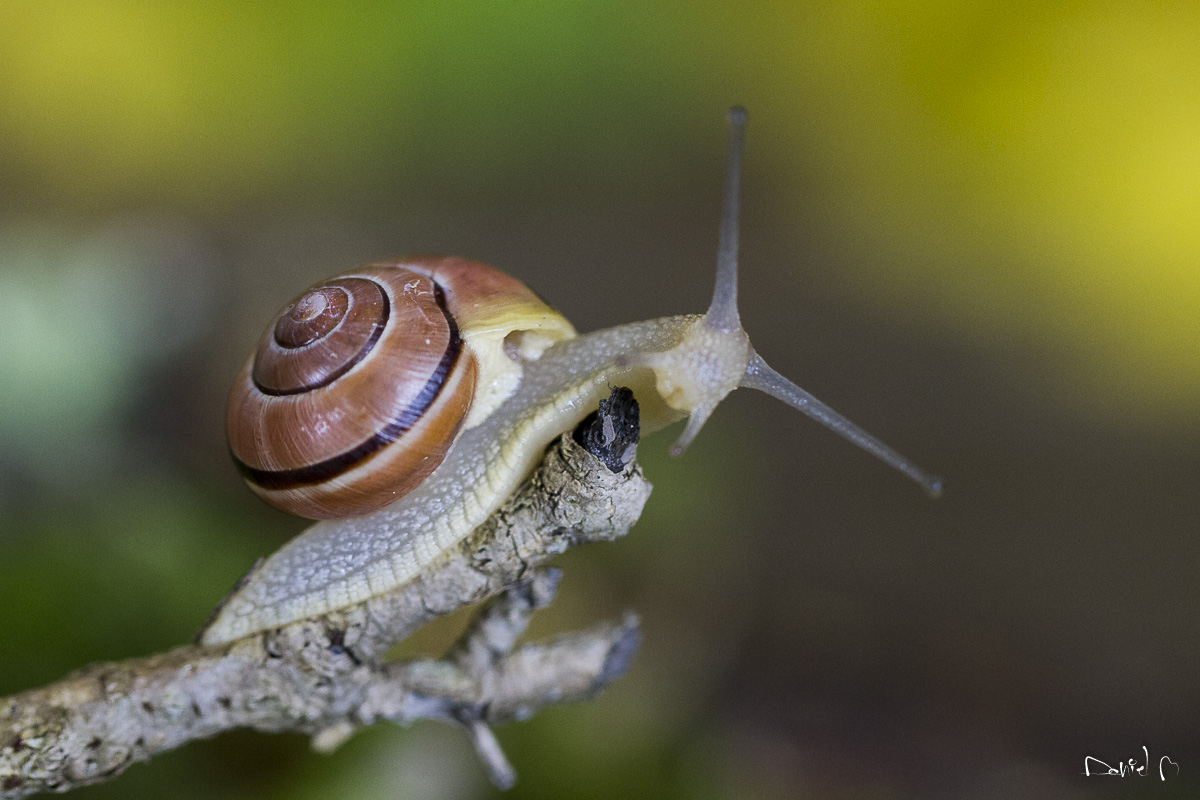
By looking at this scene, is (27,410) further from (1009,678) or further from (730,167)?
(1009,678)

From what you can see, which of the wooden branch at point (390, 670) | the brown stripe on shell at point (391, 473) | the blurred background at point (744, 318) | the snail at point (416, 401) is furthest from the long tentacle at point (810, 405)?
the blurred background at point (744, 318)

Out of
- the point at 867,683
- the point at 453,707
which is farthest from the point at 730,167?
the point at 867,683

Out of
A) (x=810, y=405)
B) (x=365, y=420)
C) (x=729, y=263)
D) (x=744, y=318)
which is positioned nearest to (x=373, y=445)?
(x=365, y=420)

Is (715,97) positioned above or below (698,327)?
above

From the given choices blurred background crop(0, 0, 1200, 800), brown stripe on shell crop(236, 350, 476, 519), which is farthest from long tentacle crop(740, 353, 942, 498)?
blurred background crop(0, 0, 1200, 800)

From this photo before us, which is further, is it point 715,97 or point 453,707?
point 715,97

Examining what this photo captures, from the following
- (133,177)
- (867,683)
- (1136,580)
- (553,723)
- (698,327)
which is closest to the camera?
(698,327)
